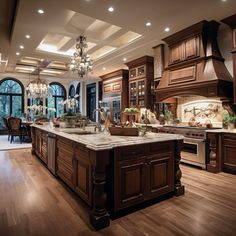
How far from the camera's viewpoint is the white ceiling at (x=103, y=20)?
3.33m

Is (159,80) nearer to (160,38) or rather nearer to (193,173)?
(160,38)

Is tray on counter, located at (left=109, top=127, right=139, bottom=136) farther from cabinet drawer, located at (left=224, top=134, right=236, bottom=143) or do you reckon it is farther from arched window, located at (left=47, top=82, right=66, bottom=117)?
arched window, located at (left=47, top=82, right=66, bottom=117)

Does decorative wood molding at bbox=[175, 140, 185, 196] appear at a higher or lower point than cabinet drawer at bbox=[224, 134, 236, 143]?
lower

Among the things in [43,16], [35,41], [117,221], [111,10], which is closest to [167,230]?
[117,221]

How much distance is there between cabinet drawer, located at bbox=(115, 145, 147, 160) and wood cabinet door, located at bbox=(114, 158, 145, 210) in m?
0.06

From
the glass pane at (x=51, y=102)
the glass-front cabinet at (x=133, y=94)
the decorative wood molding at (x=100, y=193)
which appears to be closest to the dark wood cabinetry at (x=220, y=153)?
the decorative wood molding at (x=100, y=193)

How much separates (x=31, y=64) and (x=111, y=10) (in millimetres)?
6217

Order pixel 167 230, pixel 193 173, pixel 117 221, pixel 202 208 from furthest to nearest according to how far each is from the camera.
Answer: pixel 193 173
pixel 202 208
pixel 117 221
pixel 167 230

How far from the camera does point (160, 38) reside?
16.1ft

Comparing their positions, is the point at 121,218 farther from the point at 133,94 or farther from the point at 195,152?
the point at 133,94

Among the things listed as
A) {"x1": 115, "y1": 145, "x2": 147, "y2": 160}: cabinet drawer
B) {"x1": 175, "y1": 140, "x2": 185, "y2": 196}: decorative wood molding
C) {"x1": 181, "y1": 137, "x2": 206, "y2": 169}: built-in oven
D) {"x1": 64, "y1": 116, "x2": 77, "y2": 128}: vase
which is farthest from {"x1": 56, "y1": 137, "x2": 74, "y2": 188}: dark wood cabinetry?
{"x1": 181, "y1": 137, "x2": 206, "y2": 169}: built-in oven

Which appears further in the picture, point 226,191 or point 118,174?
point 226,191

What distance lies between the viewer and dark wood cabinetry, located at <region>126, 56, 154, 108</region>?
6.30 m

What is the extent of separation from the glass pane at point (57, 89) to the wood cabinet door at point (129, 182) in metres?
10.6
